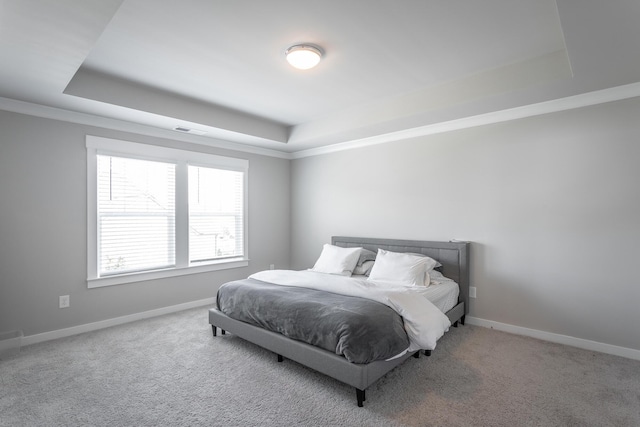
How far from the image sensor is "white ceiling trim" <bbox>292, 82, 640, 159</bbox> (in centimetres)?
294

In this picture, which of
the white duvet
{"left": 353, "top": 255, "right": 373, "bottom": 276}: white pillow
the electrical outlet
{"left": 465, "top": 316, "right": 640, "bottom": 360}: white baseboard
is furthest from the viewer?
{"left": 353, "top": 255, "right": 373, "bottom": 276}: white pillow

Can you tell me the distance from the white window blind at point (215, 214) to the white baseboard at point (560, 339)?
3441mm

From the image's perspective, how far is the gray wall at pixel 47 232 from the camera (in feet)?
10.4

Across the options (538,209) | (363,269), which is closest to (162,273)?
(363,269)

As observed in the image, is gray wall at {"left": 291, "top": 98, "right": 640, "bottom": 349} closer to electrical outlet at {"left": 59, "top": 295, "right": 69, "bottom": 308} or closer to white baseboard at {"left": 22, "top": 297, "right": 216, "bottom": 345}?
white baseboard at {"left": 22, "top": 297, "right": 216, "bottom": 345}

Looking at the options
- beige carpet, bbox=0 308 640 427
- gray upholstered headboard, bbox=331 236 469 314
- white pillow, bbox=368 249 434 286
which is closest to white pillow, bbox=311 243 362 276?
white pillow, bbox=368 249 434 286

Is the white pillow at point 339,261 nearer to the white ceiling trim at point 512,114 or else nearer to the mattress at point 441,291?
the mattress at point 441,291

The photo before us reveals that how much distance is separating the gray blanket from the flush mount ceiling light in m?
1.97

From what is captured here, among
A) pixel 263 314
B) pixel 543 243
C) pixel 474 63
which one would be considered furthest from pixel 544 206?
pixel 263 314

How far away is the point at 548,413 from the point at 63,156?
4.82 m

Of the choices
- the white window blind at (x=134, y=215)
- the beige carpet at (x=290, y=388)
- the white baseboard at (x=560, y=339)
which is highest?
the white window blind at (x=134, y=215)

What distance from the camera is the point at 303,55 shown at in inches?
101

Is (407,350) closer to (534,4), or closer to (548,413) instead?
(548,413)

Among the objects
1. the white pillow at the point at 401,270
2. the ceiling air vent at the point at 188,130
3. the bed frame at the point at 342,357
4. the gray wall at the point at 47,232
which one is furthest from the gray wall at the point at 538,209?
the gray wall at the point at 47,232
